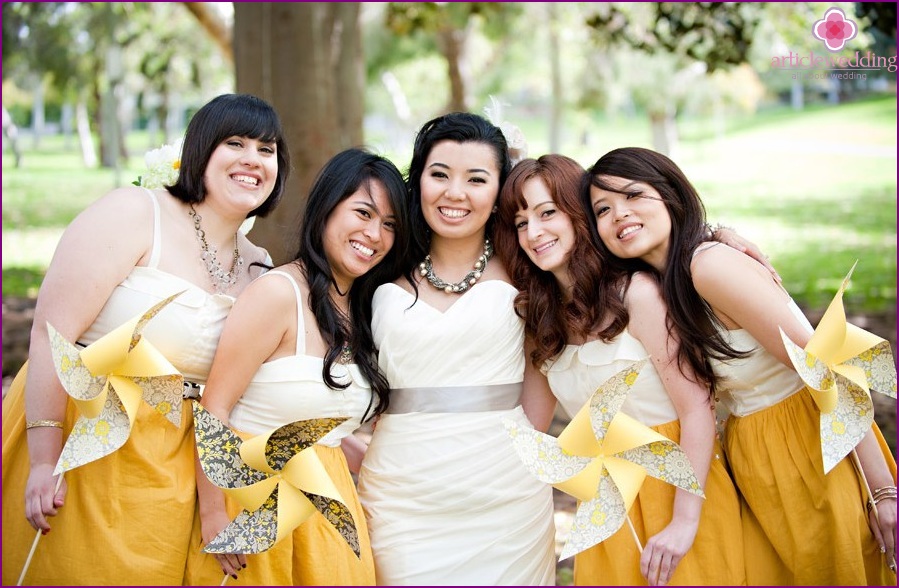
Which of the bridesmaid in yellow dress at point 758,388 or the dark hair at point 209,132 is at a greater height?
the dark hair at point 209,132

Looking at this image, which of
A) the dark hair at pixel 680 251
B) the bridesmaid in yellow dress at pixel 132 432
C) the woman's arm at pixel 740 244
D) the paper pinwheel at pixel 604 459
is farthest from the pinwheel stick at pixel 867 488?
the bridesmaid in yellow dress at pixel 132 432

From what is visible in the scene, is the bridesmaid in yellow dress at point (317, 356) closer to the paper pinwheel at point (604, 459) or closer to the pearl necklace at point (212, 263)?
the pearl necklace at point (212, 263)

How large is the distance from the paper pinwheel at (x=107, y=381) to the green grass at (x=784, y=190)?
182 centimetres

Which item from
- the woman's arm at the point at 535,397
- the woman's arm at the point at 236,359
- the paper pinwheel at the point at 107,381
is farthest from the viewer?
the woman's arm at the point at 535,397

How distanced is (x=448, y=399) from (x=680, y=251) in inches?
40.9

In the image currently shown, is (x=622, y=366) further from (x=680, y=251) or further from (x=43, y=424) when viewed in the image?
(x=43, y=424)

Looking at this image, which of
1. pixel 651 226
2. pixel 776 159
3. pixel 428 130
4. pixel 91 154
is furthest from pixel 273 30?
pixel 91 154

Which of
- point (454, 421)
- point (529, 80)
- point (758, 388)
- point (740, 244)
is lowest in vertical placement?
point (454, 421)

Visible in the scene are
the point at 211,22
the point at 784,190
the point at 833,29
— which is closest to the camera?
the point at 833,29

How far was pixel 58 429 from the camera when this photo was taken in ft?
9.95

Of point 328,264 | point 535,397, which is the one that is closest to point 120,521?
point 328,264

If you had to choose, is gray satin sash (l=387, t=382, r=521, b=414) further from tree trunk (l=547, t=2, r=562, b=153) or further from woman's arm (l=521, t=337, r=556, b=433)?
tree trunk (l=547, t=2, r=562, b=153)

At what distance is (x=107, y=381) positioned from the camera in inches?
110

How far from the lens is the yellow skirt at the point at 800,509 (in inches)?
123
